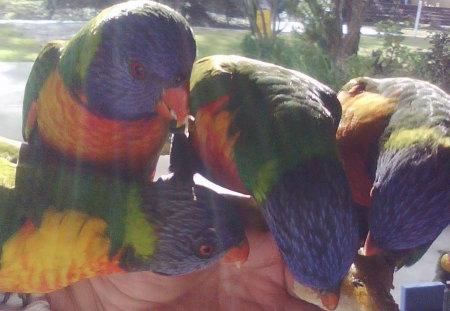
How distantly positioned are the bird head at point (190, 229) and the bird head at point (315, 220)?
10 centimetres

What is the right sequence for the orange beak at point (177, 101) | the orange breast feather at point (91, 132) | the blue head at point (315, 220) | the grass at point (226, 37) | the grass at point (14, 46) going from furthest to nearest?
the grass at point (226, 37), the grass at point (14, 46), the orange breast feather at point (91, 132), the orange beak at point (177, 101), the blue head at point (315, 220)

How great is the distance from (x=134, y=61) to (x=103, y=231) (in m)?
0.26

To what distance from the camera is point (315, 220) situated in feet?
2.27

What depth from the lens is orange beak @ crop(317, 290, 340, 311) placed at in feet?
2.46

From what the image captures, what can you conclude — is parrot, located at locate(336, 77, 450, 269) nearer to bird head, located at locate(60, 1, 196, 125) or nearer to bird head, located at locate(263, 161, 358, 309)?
bird head, located at locate(263, 161, 358, 309)

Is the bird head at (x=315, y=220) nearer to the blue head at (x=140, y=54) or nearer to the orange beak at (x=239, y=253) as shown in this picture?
the orange beak at (x=239, y=253)

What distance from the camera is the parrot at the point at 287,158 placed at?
2.29 feet

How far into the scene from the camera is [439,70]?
4055 mm

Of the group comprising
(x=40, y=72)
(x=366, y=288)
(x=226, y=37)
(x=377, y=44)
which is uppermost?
(x=40, y=72)

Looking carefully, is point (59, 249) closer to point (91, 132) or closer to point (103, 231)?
point (103, 231)

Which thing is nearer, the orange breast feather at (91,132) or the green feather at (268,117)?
the green feather at (268,117)

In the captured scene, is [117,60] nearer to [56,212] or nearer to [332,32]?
[56,212]

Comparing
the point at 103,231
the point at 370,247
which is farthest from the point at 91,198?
the point at 370,247

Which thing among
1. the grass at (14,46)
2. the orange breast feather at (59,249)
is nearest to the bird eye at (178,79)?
the orange breast feather at (59,249)
